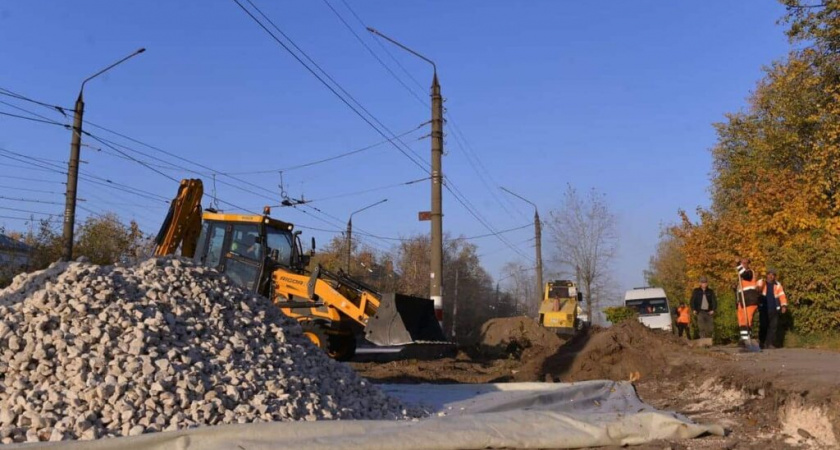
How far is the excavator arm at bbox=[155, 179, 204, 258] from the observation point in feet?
46.4

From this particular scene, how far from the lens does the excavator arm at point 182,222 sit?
557 inches

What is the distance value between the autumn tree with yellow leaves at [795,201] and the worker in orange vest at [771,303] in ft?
5.07

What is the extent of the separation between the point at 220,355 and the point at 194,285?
1611 mm

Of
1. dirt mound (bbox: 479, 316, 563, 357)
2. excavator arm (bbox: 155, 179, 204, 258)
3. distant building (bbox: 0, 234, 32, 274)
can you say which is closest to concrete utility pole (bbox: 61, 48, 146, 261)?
excavator arm (bbox: 155, 179, 204, 258)

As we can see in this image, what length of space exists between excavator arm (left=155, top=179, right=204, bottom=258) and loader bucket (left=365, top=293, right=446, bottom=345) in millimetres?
4307

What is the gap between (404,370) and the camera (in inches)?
560

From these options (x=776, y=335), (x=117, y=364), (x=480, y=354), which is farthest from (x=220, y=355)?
(x=776, y=335)

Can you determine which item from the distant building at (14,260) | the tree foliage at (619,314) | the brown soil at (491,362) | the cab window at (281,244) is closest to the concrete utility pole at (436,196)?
the brown soil at (491,362)

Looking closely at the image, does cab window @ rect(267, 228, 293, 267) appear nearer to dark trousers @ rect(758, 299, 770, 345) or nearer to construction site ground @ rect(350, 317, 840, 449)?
construction site ground @ rect(350, 317, 840, 449)

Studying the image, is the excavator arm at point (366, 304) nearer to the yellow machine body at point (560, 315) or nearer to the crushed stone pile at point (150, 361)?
the crushed stone pile at point (150, 361)

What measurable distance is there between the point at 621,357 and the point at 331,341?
5.79 m

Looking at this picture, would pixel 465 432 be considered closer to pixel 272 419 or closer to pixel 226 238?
pixel 272 419

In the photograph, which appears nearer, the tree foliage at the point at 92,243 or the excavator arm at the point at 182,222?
the excavator arm at the point at 182,222

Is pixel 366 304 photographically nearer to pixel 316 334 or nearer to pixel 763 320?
pixel 316 334
